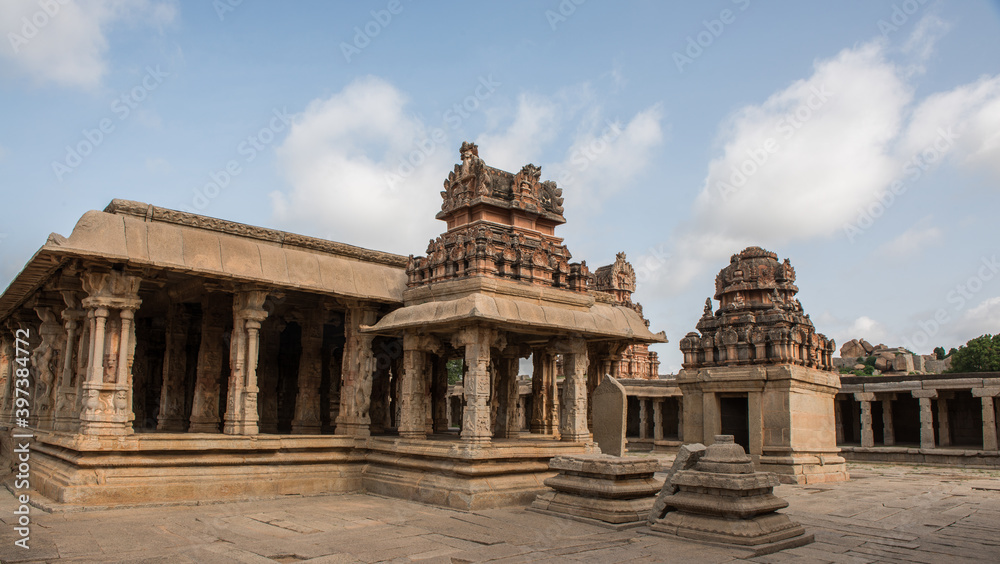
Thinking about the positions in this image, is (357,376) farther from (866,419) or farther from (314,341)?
(866,419)

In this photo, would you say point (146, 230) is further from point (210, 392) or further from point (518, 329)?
point (518, 329)

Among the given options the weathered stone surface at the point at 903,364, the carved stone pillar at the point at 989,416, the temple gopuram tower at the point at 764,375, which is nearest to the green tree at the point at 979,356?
the weathered stone surface at the point at 903,364

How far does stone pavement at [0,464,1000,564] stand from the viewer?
293 inches

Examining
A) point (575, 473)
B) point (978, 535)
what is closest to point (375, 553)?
point (575, 473)

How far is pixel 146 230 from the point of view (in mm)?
11188

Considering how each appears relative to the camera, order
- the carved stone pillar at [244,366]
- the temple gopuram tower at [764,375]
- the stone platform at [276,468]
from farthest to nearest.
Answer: the temple gopuram tower at [764,375]
the carved stone pillar at [244,366]
the stone platform at [276,468]

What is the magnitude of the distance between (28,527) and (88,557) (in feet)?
6.98

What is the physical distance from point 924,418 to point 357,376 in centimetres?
1830

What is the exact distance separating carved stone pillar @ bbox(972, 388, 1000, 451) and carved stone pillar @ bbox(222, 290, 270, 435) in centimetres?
2008

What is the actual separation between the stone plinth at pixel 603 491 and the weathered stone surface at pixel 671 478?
38cm

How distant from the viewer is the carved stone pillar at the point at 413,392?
12633 mm

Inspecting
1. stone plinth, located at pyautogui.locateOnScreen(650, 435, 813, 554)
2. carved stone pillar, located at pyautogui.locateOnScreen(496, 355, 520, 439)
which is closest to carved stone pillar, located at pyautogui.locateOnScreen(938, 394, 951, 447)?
carved stone pillar, located at pyautogui.locateOnScreen(496, 355, 520, 439)

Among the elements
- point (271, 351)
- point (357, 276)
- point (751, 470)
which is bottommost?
point (751, 470)

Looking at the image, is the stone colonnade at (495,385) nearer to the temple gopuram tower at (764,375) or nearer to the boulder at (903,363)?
the temple gopuram tower at (764,375)
